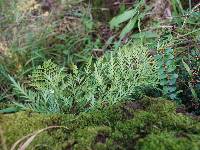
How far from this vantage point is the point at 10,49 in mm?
2762

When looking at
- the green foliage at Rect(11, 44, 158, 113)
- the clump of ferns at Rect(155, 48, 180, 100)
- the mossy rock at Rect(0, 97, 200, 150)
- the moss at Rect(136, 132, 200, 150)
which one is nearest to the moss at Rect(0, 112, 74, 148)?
the mossy rock at Rect(0, 97, 200, 150)

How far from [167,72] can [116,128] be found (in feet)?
1.59

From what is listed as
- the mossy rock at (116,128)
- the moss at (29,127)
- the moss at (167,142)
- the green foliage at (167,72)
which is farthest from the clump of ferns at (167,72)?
the moss at (29,127)

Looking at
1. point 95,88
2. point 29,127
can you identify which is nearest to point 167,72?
point 95,88

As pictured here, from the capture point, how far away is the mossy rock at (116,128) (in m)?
1.38

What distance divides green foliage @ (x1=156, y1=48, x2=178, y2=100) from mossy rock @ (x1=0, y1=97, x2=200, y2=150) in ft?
0.53

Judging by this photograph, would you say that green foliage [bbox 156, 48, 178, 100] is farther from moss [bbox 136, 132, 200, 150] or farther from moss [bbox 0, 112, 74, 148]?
moss [bbox 0, 112, 74, 148]

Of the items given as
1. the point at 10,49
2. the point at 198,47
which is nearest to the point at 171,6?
the point at 198,47

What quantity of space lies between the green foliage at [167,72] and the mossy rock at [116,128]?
6.3 inches

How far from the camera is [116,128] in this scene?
1.47 m

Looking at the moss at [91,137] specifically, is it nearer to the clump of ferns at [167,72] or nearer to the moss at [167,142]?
the moss at [167,142]

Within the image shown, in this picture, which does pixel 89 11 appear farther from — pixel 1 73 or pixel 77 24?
pixel 1 73

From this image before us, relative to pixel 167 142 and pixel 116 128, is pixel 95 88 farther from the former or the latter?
pixel 167 142

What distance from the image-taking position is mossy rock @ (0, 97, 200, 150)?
4.53 feet
